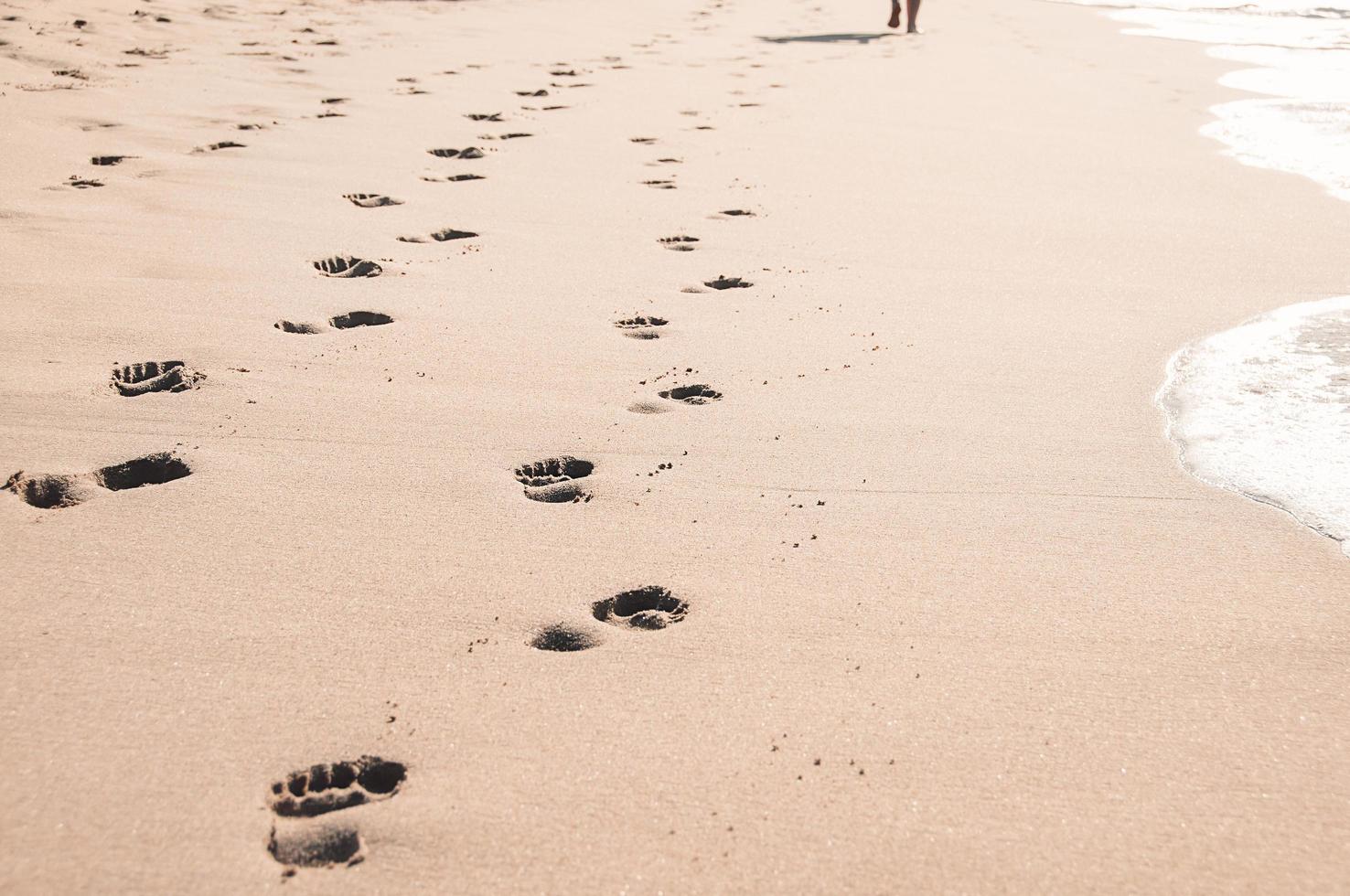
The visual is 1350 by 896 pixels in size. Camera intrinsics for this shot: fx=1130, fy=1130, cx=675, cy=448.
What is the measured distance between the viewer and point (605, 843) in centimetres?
140

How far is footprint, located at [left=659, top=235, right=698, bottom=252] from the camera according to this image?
3576 mm

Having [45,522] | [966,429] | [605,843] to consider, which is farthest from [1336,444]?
[45,522]

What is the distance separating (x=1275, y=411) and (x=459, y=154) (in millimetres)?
3192

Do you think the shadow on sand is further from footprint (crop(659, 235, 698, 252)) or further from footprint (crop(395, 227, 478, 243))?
footprint (crop(395, 227, 478, 243))

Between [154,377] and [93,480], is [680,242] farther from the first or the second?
[93,480]

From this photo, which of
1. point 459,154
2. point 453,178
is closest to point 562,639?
point 453,178

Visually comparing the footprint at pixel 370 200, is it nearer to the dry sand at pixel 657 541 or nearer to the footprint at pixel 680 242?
the dry sand at pixel 657 541

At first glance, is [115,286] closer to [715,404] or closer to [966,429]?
[715,404]

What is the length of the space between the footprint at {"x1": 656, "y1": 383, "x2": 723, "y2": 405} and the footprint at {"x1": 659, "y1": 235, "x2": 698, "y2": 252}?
3.39 ft

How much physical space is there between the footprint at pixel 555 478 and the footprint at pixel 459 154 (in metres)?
2.58

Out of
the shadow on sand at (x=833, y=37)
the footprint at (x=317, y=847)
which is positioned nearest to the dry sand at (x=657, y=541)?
the footprint at (x=317, y=847)

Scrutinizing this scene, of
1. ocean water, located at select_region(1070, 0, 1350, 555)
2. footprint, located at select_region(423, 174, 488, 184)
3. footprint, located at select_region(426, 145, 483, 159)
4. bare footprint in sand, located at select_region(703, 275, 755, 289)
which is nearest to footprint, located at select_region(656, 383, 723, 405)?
bare footprint in sand, located at select_region(703, 275, 755, 289)

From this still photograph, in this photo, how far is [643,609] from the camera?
1874 mm

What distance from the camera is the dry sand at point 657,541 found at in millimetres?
1429
